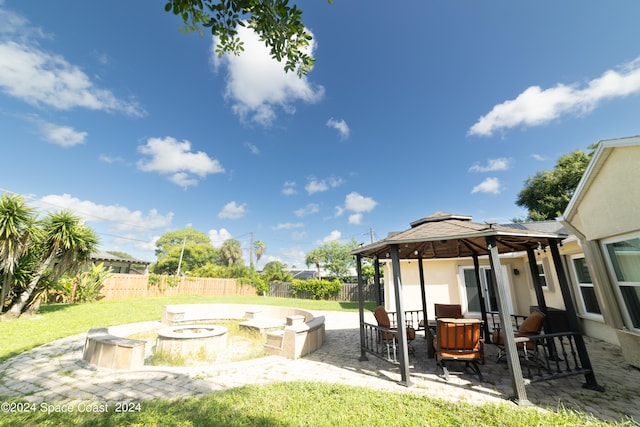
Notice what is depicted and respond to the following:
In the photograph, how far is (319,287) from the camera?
23.5 metres

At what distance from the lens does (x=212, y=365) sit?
17.5ft

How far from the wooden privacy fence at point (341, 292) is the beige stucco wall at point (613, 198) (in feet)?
50.8

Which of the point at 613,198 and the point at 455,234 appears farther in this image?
the point at 613,198

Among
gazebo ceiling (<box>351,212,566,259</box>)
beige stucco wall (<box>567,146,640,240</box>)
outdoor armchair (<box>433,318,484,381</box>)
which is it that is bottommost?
outdoor armchair (<box>433,318,484,381</box>)

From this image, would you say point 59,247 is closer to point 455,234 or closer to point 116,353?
point 116,353

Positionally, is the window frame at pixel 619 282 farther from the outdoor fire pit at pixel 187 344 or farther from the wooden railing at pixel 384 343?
the outdoor fire pit at pixel 187 344

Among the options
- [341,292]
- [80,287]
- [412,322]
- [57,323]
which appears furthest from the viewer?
[341,292]

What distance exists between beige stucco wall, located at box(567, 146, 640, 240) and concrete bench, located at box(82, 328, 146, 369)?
10.1 m

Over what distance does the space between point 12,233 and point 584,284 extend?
20.1 metres

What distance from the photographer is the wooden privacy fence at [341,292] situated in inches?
862

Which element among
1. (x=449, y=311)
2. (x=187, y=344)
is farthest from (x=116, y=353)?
(x=449, y=311)

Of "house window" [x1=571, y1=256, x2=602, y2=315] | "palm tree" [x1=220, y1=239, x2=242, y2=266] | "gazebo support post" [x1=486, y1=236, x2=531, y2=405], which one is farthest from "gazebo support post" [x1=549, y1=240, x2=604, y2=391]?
"palm tree" [x1=220, y1=239, x2=242, y2=266]

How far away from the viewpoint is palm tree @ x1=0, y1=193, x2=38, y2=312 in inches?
329

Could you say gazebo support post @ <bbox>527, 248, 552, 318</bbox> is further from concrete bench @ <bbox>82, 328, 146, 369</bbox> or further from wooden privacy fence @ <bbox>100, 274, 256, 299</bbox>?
wooden privacy fence @ <bbox>100, 274, 256, 299</bbox>
